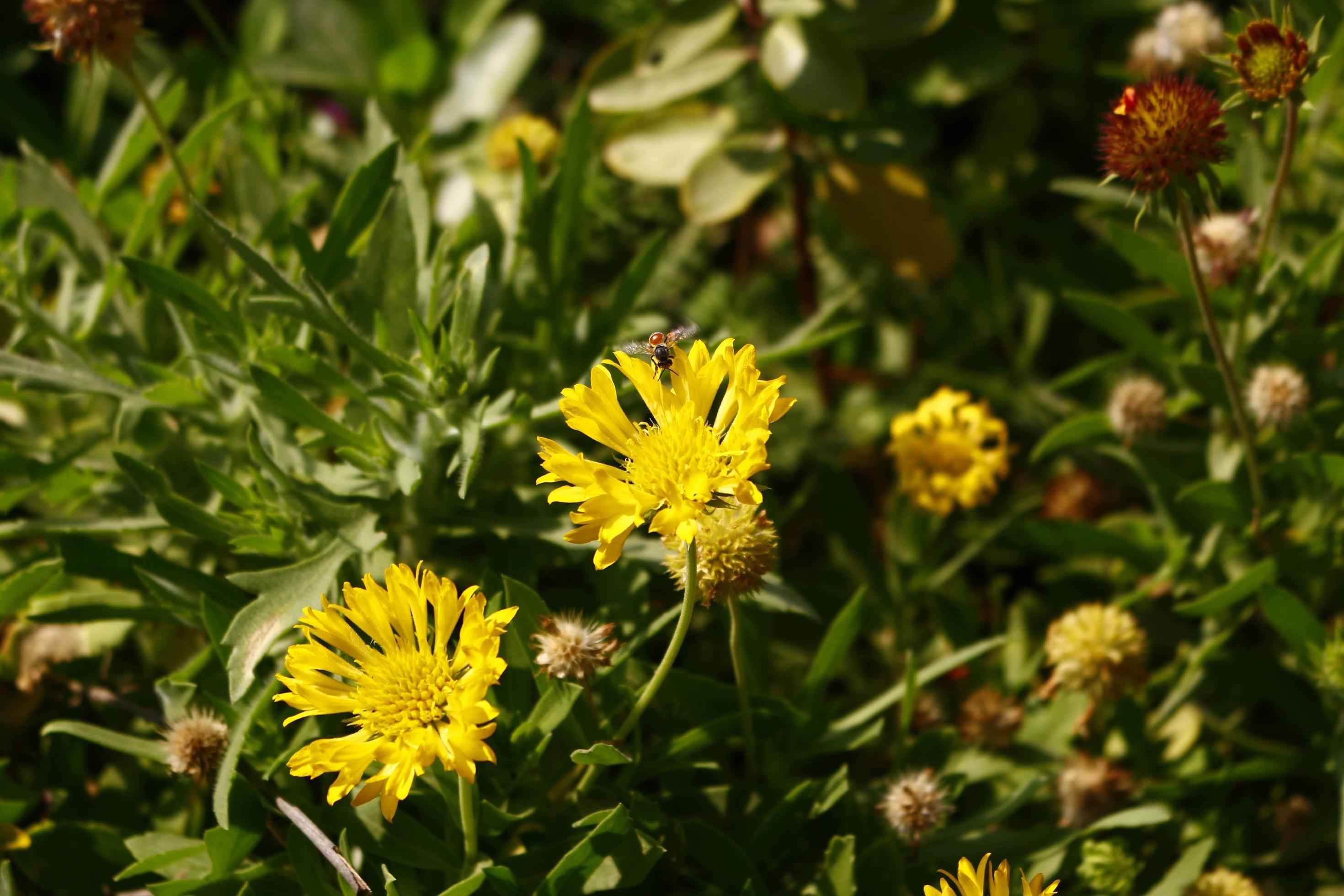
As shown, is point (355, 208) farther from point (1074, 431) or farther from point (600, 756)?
point (1074, 431)

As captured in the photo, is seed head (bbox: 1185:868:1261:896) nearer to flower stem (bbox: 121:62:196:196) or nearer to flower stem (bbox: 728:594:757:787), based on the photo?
flower stem (bbox: 728:594:757:787)

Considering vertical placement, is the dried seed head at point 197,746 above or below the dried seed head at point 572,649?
below

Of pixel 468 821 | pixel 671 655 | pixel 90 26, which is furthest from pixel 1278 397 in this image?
pixel 90 26

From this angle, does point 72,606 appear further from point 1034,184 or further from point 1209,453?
point 1034,184

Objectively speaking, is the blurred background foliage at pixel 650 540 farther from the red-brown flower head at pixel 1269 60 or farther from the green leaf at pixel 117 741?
the red-brown flower head at pixel 1269 60

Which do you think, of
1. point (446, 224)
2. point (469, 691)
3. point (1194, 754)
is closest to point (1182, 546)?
point (1194, 754)

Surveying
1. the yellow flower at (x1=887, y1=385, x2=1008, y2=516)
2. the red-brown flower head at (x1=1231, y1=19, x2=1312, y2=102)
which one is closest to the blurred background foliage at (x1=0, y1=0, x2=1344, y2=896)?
the yellow flower at (x1=887, y1=385, x2=1008, y2=516)

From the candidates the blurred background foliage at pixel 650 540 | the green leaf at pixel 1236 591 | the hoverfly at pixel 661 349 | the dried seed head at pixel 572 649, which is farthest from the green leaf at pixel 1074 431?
the dried seed head at pixel 572 649
